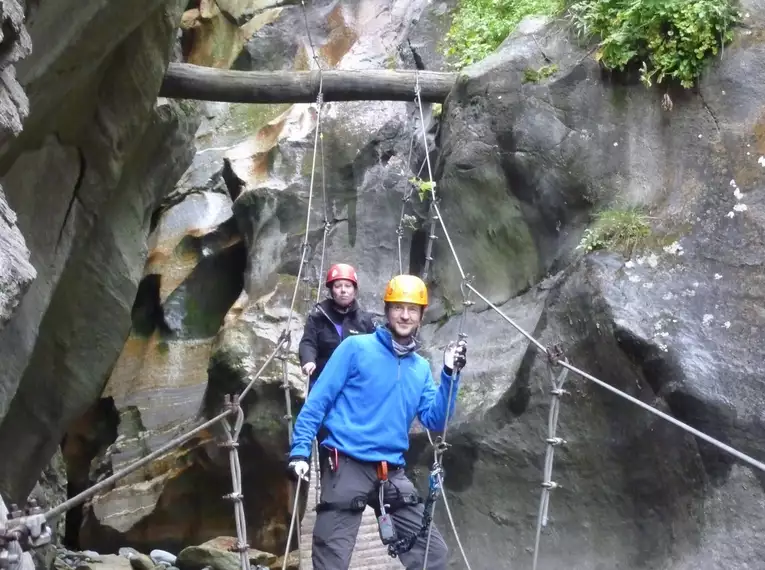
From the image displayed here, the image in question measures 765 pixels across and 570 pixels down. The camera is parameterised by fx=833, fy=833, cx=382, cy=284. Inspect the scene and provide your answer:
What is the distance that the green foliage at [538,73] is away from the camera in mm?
6191

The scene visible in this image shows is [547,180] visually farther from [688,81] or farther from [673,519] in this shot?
[673,519]

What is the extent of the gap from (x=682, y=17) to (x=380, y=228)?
14.4ft

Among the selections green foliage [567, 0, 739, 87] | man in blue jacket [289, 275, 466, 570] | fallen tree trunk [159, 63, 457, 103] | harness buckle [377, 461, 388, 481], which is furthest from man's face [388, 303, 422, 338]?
fallen tree trunk [159, 63, 457, 103]

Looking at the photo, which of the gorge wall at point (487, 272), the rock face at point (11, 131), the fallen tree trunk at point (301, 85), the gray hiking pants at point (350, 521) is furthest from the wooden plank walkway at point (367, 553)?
the fallen tree trunk at point (301, 85)

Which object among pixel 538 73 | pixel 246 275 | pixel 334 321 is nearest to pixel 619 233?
pixel 538 73

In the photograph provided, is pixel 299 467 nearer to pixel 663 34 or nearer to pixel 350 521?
pixel 350 521

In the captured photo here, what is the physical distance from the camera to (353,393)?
3.50 meters

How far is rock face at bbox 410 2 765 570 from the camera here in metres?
4.40

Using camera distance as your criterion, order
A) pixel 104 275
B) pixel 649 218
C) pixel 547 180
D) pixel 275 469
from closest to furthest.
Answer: pixel 649 218, pixel 547 180, pixel 104 275, pixel 275 469

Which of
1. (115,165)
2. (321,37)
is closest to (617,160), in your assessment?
(115,165)

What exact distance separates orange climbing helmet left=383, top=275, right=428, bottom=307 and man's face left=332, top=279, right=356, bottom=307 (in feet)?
4.09

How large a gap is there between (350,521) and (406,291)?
989mm

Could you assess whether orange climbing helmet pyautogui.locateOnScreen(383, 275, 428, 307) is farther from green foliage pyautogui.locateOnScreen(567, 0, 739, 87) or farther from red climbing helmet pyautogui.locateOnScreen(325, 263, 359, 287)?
green foliage pyautogui.locateOnScreen(567, 0, 739, 87)

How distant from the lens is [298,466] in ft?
11.0
